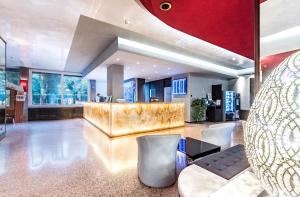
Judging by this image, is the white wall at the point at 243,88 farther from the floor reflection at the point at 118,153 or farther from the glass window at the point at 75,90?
the glass window at the point at 75,90

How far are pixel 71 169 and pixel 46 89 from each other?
9.69 m

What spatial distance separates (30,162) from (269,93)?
4.48m

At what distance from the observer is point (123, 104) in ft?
20.0

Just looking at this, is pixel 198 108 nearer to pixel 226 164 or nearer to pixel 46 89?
pixel 226 164

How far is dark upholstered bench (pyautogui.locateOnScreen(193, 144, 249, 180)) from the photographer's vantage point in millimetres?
1322

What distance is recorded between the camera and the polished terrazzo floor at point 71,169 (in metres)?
2.47

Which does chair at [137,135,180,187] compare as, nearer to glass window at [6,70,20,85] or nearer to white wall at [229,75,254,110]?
white wall at [229,75,254,110]

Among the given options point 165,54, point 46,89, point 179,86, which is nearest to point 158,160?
point 165,54

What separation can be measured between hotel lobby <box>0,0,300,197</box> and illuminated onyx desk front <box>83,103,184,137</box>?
41mm

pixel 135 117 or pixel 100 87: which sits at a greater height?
pixel 100 87

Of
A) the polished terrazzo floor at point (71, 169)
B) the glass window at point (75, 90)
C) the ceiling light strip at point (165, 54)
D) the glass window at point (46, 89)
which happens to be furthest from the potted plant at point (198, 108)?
the glass window at point (46, 89)

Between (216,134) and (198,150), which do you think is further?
(216,134)

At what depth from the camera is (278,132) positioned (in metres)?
0.40

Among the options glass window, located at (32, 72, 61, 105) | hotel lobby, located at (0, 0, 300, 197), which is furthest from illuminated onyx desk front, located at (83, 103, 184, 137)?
glass window, located at (32, 72, 61, 105)
